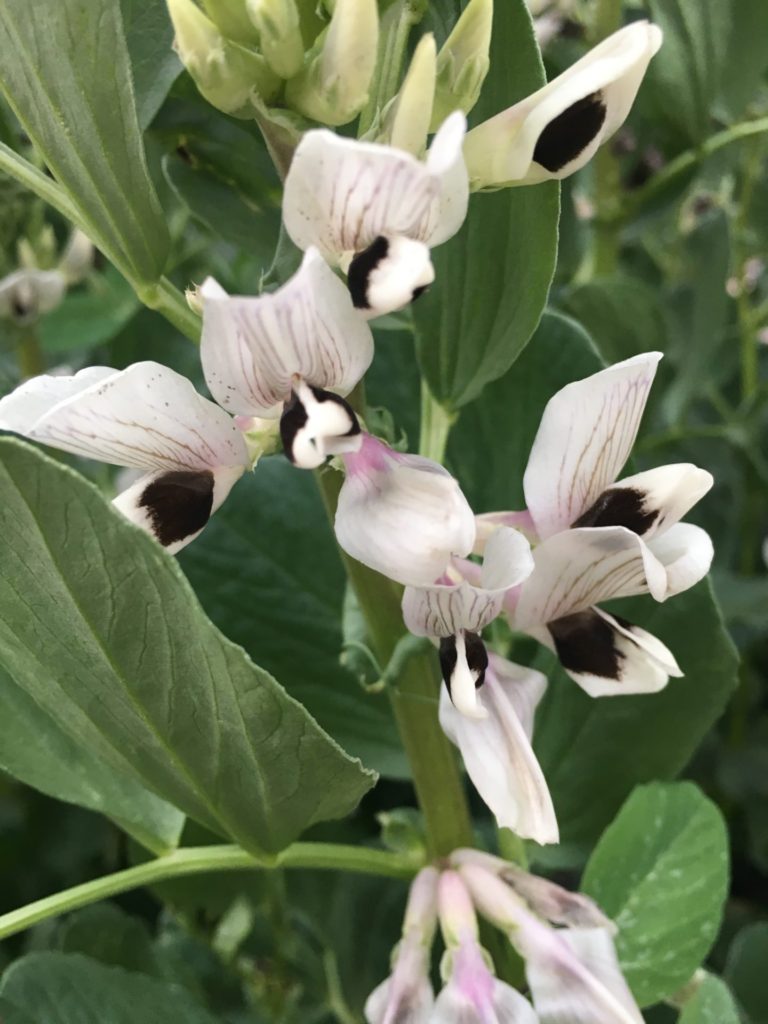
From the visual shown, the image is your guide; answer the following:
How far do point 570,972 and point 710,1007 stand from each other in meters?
0.07

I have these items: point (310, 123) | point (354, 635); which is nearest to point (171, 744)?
point (354, 635)

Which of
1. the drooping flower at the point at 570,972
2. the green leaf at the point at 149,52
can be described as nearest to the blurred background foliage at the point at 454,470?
the green leaf at the point at 149,52

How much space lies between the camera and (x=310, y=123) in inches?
12.6

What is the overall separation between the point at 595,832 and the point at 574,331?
0.24m

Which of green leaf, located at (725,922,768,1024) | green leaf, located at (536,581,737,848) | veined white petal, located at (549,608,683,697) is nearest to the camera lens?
veined white petal, located at (549,608,683,697)

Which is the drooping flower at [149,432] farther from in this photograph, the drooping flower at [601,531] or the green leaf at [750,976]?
the green leaf at [750,976]

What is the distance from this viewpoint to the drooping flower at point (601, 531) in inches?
12.8

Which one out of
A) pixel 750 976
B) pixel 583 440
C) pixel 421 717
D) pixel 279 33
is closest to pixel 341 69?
pixel 279 33

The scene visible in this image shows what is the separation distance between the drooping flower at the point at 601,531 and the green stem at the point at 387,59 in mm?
102

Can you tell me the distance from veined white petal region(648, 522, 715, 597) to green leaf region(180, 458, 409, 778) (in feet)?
0.71

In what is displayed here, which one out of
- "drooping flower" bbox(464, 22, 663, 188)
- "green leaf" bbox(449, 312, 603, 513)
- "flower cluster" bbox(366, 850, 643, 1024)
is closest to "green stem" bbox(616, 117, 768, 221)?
"green leaf" bbox(449, 312, 603, 513)

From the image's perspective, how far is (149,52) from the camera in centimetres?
40

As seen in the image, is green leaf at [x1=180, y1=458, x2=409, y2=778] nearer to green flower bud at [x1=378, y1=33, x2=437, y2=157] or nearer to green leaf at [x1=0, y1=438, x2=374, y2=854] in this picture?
green leaf at [x1=0, y1=438, x2=374, y2=854]

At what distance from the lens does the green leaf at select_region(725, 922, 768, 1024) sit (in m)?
0.60
